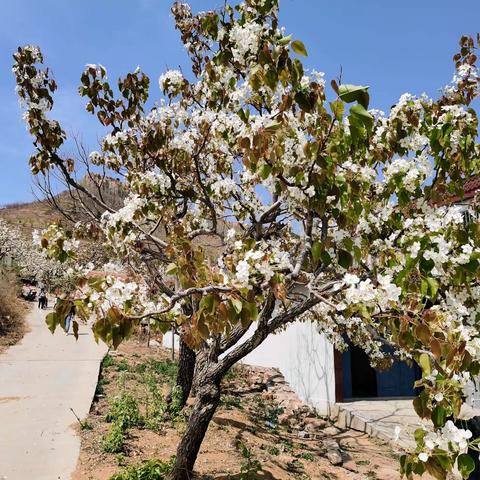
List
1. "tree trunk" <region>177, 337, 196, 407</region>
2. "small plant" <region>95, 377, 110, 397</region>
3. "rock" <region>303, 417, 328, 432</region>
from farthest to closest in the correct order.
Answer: "rock" <region>303, 417, 328, 432</region> < "small plant" <region>95, 377, 110, 397</region> < "tree trunk" <region>177, 337, 196, 407</region>

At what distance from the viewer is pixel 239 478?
618cm

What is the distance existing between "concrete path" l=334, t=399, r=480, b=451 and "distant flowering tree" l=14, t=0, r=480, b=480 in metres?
5.89

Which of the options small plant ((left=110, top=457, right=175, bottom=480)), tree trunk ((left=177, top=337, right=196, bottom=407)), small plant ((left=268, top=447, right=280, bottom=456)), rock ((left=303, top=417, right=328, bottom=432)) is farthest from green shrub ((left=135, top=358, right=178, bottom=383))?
small plant ((left=110, top=457, right=175, bottom=480))

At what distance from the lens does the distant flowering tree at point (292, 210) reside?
2754 mm

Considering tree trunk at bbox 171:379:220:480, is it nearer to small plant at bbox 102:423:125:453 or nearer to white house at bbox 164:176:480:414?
small plant at bbox 102:423:125:453

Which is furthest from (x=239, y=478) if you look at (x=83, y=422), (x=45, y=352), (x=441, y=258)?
(x=45, y=352)

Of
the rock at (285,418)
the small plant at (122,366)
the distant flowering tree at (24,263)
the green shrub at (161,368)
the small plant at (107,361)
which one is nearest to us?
the rock at (285,418)

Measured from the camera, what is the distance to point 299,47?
10.1 ft

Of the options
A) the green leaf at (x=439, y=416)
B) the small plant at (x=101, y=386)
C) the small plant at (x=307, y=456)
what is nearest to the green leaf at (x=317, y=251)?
the green leaf at (x=439, y=416)

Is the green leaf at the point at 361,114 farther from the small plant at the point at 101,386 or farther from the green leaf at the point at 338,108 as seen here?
the small plant at the point at 101,386

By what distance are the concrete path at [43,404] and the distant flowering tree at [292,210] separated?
2.17 meters

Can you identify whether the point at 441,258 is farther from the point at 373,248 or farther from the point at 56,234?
the point at 56,234

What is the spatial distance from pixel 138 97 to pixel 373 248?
375 centimetres

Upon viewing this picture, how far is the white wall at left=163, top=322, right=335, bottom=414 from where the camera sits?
499 inches
